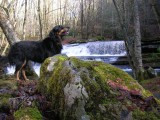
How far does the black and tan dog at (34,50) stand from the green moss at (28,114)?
A: 11.5 feet

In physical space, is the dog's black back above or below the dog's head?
below

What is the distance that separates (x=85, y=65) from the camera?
3.93 metres

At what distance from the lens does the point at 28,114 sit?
3830 millimetres

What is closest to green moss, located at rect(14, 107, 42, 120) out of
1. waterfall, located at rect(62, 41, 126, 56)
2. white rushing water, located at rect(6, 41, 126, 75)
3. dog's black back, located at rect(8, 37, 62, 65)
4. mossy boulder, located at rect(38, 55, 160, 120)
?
mossy boulder, located at rect(38, 55, 160, 120)

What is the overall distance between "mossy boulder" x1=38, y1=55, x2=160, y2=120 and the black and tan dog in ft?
11.3

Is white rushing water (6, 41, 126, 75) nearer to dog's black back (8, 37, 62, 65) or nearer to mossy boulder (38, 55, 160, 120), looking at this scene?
dog's black back (8, 37, 62, 65)

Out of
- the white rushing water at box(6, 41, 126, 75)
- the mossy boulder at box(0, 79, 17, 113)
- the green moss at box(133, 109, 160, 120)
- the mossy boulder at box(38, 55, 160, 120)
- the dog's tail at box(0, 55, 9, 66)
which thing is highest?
the mossy boulder at box(38, 55, 160, 120)

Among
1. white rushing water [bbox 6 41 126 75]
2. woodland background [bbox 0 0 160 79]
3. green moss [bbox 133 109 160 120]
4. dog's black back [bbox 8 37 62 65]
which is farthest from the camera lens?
white rushing water [bbox 6 41 126 75]

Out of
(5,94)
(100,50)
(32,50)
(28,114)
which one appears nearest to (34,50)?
(32,50)

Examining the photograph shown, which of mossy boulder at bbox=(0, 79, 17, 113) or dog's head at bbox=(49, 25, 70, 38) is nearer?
mossy boulder at bbox=(0, 79, 17, 113)

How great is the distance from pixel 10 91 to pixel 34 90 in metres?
0.44

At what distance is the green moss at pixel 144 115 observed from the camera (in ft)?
11.0

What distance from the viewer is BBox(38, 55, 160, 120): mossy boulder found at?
339cm

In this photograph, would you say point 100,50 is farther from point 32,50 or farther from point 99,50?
point 32,50
